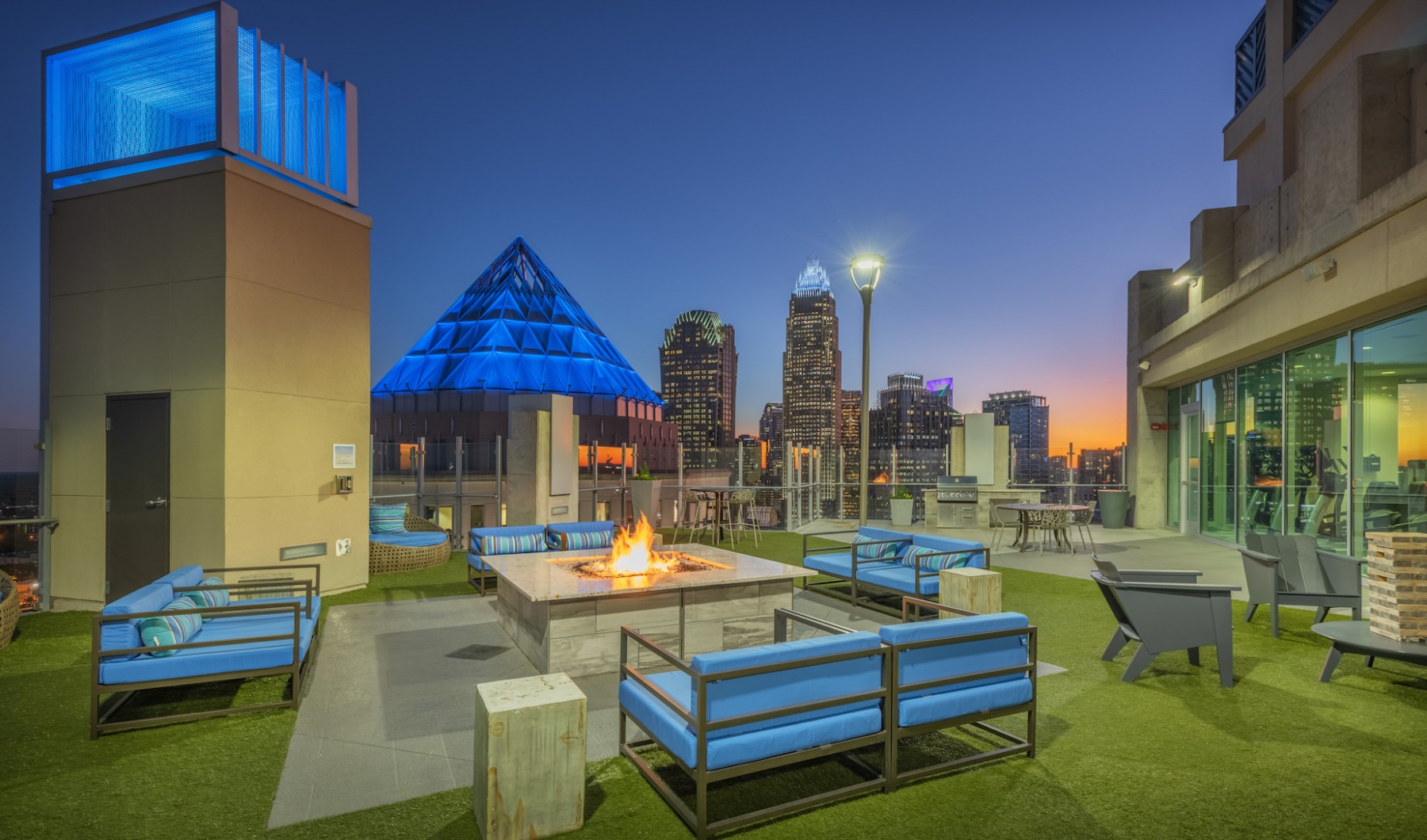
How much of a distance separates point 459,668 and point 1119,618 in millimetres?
5532

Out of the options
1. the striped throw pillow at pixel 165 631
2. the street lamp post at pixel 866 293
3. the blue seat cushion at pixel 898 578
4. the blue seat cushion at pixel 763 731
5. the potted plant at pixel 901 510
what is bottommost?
the potted plant at pixel 901 510

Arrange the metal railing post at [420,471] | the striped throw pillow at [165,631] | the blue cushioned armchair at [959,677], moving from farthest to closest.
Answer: the metal railing post at [420,471] < the striped throw pillow at [165,631] < the blue cushioned armchair at [959,677]

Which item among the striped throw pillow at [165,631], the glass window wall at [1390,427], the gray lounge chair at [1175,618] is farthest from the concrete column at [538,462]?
the glass window wall at [1390,427]

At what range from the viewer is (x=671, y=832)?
3.39m

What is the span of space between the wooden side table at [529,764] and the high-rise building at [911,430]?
6.95m

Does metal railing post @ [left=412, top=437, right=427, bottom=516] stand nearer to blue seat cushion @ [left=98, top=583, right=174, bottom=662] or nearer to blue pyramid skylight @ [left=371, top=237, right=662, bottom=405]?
blue seat cushion @ [left=98, top=583, right=174, bottom=662]

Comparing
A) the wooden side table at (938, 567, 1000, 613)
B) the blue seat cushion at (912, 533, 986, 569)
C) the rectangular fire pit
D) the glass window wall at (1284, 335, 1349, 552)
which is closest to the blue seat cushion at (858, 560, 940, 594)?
the blue seat cushion at (912, 533, 986, 569)

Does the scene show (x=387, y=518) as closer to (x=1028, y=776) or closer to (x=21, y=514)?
(x=21, y=514)

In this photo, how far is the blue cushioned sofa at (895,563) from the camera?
Result: 786cm

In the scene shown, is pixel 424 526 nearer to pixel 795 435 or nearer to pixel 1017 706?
pixel 1017 706

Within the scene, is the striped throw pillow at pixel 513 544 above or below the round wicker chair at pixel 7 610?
above

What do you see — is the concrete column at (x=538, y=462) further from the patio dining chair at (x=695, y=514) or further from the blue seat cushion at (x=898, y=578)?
the blue seat cushion at (x=898, y=578)

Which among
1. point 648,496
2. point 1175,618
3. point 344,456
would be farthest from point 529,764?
point 648,496

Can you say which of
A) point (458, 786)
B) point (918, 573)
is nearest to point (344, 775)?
point (458, 786)
